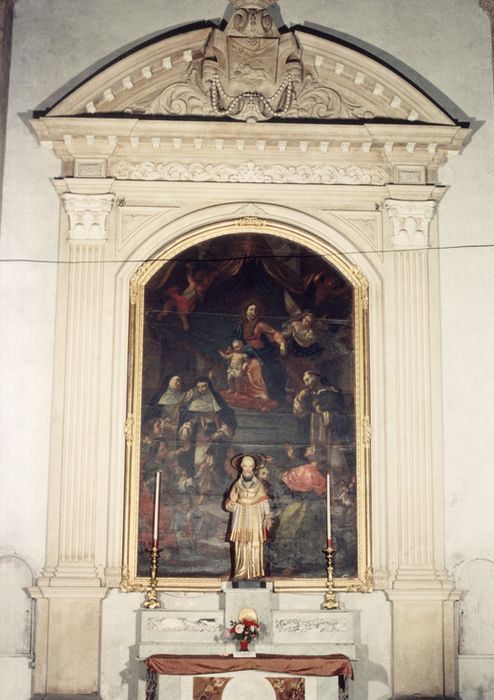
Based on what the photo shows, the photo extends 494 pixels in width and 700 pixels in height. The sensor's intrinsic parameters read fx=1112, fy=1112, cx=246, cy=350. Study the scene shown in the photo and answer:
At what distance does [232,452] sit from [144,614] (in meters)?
1.60

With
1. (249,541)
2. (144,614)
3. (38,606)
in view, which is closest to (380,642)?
(249,541)

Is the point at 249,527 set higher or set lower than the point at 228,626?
higher

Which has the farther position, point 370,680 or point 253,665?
point 370,680

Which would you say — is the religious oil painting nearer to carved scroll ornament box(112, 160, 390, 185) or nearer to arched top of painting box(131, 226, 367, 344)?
arched top of painting box(131, 226, 367, 344)

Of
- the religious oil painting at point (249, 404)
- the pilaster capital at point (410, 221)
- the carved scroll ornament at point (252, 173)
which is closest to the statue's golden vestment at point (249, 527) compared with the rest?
the religious oil painting at point (249, 404)

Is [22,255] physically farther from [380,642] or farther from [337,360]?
[380,642]

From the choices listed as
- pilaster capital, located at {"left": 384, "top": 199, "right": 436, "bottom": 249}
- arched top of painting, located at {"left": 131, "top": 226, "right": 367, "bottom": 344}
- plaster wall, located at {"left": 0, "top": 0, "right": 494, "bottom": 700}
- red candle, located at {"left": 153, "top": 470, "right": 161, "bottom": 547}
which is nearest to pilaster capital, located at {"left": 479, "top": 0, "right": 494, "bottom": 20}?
plaster wall, located at {"left": 0, "top": 0, "right": 494, "bottom": 700}

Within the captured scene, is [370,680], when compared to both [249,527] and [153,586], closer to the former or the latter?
[249,527]

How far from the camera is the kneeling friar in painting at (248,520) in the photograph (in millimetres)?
9562

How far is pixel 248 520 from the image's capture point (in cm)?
962

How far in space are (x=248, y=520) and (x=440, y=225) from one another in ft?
10.9

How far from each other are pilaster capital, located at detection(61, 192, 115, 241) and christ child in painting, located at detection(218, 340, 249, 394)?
1558 millimetres

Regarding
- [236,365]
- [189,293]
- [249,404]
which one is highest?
[189,293]

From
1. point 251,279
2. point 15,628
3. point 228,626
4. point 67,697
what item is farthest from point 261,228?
point 67,697
